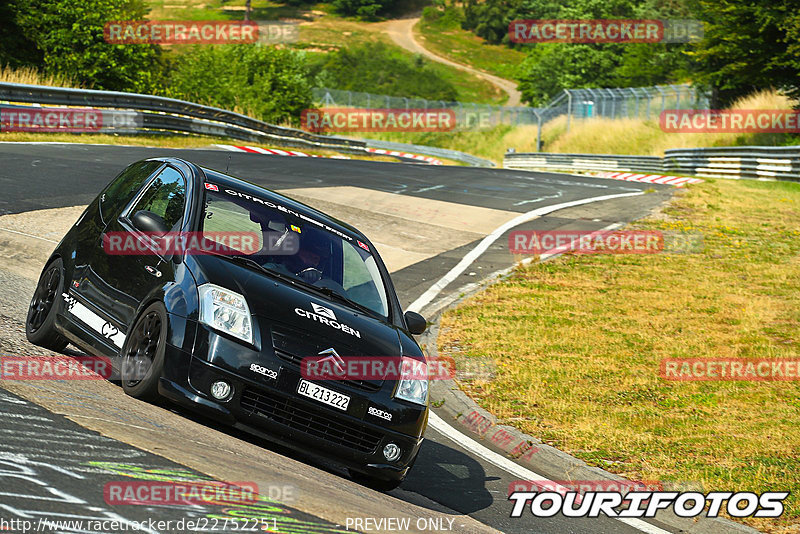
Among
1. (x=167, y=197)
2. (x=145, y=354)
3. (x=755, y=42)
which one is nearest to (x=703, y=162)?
(x=755, y=42)

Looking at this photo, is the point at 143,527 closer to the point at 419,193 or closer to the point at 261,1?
the point at 419,193

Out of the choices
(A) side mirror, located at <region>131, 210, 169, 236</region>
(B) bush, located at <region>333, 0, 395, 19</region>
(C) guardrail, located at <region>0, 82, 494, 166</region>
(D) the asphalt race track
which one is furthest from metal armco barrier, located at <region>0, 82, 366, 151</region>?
(B) bush, located at <region>333, 0, 395, 19</region>

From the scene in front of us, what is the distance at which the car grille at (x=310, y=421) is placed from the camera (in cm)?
559

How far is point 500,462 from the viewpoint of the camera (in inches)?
298

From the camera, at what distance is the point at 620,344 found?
36.9 feet

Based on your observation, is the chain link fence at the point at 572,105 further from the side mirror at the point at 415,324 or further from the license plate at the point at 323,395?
the license plate at the point at 323,395

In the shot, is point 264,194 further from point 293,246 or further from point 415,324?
point 415,324

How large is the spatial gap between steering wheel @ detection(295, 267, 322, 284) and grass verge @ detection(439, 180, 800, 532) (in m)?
2.61

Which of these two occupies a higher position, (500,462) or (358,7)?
(358,7)

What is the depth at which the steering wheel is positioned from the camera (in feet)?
21.8

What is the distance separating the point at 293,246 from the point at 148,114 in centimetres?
2344

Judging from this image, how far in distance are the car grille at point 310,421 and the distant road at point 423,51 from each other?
330 ft

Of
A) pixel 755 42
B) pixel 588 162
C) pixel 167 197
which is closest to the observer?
pixel 167 197

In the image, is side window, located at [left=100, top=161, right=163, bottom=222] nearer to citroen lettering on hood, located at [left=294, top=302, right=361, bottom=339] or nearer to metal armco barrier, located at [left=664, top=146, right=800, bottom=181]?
citroen lettering on hood, located at [left=294, top=302, right=361, bottom=339]
